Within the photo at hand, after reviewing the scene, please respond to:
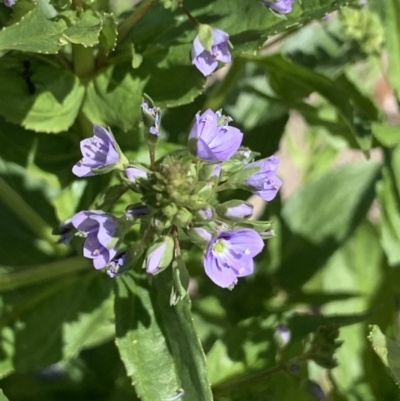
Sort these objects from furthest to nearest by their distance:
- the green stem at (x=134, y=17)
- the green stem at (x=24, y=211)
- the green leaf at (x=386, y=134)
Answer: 1. the green leaf at (x=386, y=134)
2. the green stem at (x=24, y=211)
3. the green stem at (x=134, y=17)

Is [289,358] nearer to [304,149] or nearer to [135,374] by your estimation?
[135,374]

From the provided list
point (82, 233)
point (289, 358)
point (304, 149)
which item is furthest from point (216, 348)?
point (304, 149)

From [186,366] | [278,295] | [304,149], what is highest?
[186,366]

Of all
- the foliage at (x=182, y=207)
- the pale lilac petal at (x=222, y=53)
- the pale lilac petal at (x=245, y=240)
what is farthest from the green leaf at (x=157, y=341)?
the pale lilac petal at (x=222, y=53)

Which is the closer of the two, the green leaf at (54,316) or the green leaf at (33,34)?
the green leaf at (33,34)

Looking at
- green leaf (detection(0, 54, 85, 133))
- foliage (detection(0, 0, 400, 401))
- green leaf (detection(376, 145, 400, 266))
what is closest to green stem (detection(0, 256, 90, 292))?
foliage (detection(0, 0, 400, 401))

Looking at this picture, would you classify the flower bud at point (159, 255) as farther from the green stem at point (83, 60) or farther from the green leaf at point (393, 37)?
the green leaf at point (393, 37)
